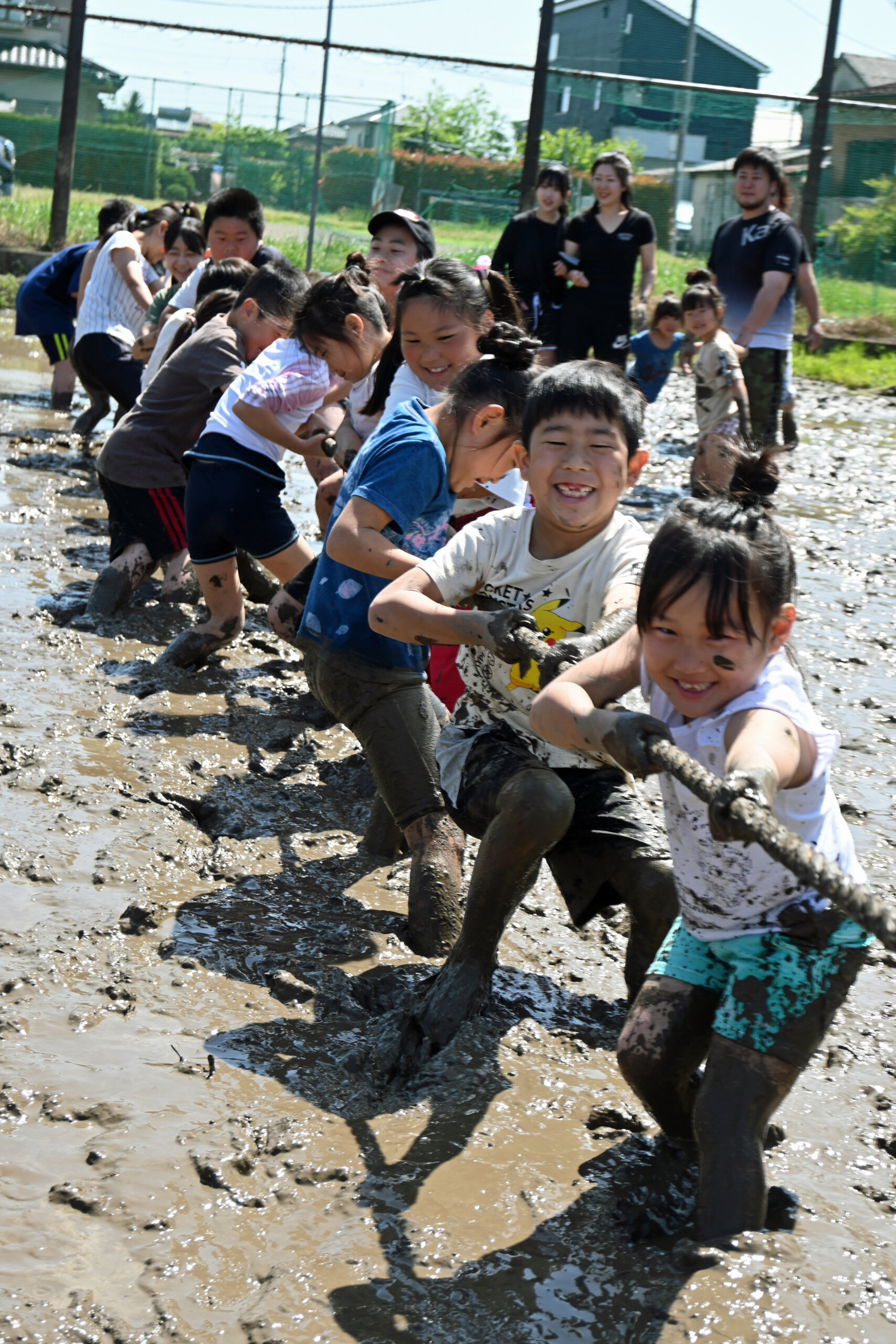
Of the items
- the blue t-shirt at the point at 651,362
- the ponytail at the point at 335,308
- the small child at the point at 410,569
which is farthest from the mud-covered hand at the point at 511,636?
the blue t-shirt at the point at 651,362

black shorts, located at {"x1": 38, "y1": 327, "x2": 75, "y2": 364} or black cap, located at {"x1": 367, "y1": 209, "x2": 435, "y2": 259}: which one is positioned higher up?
black cap, located at {"x1": 367, "y1": 209, "x2": 435, "y2": 259}

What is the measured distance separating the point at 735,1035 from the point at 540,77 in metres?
12.5

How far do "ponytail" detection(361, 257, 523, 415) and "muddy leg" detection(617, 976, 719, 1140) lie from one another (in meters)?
1.92

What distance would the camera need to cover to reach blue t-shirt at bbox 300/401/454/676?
3.10m

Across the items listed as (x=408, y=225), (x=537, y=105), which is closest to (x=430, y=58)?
(x=537, y=105)

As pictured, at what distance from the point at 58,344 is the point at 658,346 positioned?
154 inches

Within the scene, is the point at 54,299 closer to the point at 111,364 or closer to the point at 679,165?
the point at 111,364

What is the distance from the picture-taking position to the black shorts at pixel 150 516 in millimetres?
5551

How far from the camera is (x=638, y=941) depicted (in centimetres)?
277

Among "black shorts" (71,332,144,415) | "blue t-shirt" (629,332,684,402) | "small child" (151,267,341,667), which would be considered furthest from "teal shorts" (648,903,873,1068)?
"blue t-shirt" (629,332,684,402)

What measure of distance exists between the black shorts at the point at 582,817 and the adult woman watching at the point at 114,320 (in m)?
5.17

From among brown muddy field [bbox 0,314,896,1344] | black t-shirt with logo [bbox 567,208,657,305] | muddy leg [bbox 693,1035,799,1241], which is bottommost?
brown muddy field [bbox 0,314,896,1344]

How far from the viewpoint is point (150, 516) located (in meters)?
5.56

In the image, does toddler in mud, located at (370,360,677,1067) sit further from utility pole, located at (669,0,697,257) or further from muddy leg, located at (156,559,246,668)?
utility pole, located at (669,0,697,257)
